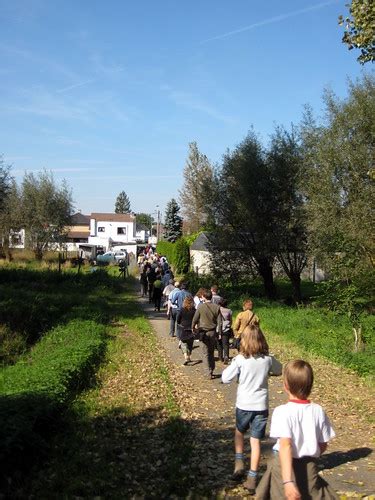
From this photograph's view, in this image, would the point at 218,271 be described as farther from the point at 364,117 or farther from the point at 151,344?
the point at 151,344

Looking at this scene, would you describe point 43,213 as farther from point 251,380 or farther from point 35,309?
point 251,380

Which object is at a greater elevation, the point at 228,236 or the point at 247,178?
the point at 247,178

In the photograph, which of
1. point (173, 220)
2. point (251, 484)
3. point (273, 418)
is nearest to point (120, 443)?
point (251, 484)

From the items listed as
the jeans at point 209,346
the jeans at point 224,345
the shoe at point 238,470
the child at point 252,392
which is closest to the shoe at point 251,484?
the child at point 252,392

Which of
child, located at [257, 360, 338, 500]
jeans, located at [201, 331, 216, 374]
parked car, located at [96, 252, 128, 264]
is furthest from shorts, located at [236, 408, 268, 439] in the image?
parked car, located at [96, 252, 128, 264]

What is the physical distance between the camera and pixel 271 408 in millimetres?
8609

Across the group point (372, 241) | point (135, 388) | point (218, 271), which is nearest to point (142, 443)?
point (135, 388)

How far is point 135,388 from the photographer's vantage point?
974 cm

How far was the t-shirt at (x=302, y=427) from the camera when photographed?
3570mm

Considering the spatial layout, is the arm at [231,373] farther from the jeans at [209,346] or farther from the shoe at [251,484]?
the jeans at [209,346]

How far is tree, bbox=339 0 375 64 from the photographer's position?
31.0 feet

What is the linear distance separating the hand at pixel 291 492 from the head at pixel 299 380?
0.58 meters

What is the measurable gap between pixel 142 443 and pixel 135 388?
283cm

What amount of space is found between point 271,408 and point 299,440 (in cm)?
522
